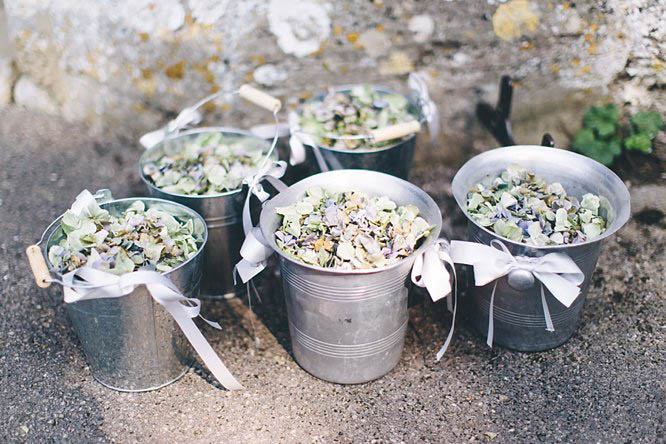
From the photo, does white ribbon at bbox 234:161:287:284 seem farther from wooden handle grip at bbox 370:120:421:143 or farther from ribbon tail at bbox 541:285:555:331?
ribbon tail at bbox 541:285:555:331

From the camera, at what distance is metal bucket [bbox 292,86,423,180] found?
2.98 metres

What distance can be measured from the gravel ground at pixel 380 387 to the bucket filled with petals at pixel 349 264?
0.15 m

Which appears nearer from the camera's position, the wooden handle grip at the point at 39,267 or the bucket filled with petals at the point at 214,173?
the wooden handle grip at the point at 39,267

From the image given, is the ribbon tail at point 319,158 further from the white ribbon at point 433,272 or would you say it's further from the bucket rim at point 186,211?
the white ribbon at point 433,272

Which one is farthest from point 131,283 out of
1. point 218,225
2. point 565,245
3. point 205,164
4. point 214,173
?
point 565,245

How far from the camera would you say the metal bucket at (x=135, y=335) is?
92.4 inches

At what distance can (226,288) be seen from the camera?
3045 millimetres

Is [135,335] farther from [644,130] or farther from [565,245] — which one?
[644,130]

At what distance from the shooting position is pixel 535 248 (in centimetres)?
238

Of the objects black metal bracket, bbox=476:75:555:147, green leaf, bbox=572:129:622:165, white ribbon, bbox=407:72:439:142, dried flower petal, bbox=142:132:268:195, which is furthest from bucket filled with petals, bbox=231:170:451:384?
green leaf, bbox=572:129:622:165

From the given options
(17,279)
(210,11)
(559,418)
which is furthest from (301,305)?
(210,11)

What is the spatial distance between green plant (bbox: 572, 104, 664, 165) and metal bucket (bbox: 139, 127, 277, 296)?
1744 mm

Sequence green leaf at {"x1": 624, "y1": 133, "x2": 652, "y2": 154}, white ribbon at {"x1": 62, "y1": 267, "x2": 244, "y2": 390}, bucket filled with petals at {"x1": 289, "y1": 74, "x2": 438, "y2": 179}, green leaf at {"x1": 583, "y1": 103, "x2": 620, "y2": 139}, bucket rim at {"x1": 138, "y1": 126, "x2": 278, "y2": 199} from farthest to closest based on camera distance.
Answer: green leaf at {"x1": 583, "y1": 103, "x2": 620, "y2": 139}
green leaf at {"x1": 624, "y1": 133, "x2": 652, "y2": 154}
bucket filled with petals at {"x1": 289, "y1": 74, "x2": 438, "y2": 179}
bucket rim at {"x1": 138, "y1": 126, "x2": 278, "y2": 199}
white ribbon at {"x1": 62, "y1": 267, "x2": 244, "y2": 390}

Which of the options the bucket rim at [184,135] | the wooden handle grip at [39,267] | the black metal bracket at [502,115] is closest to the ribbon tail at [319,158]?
the bucket rim at [184,135]
